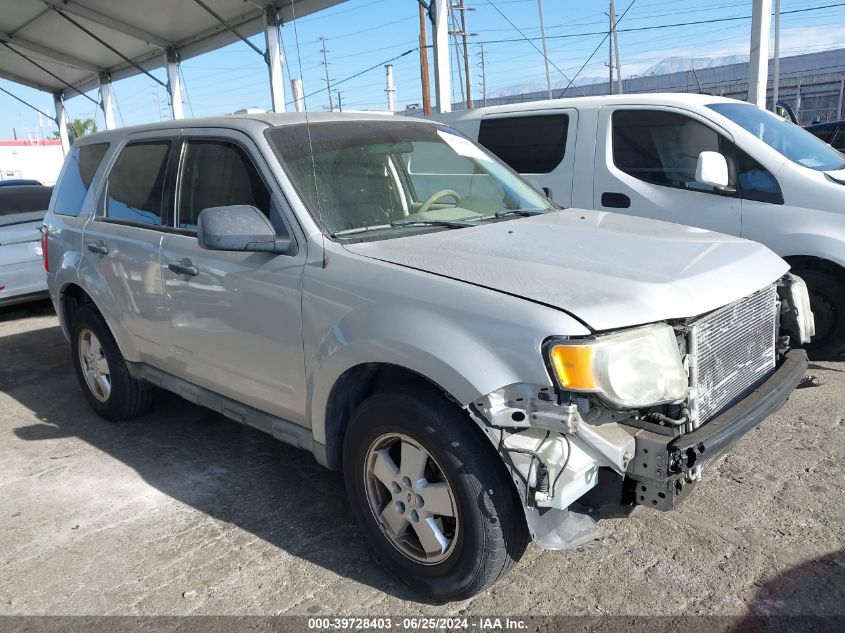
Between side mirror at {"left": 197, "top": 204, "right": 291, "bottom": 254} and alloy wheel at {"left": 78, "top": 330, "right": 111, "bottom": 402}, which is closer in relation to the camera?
side mirror at {"left": 197, "top": 204, "right": 291, "bottom": 254}

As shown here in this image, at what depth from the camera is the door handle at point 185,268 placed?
3604 millimetres

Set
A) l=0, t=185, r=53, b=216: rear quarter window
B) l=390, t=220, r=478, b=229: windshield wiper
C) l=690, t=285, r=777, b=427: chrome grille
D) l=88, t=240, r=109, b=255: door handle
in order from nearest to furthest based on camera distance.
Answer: l=690, t=285, r=777, b=427: chrome grille, l=390, t=220, r=478, b=229: windshield wiper, l=88, t=240, r=109, b=255: door handle, l=0, t=185, r=53, b=216: rear quarter window

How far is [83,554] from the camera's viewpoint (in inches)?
129

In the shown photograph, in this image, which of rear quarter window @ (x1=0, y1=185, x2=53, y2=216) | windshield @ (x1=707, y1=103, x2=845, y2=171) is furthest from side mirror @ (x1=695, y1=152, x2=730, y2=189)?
rear quarter window @ (x1=0, y1=185, x2=53, y2=216)

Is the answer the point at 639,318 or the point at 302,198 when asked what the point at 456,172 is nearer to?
the point at 302,198

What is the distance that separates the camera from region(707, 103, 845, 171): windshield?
17.8 feet

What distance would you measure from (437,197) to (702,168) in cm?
249

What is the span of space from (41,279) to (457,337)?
7217 mm

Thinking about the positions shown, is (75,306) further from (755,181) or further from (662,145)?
(755,181)

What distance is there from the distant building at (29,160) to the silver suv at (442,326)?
5264cm

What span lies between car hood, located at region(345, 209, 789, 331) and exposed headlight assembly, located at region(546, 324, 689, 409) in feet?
0.21

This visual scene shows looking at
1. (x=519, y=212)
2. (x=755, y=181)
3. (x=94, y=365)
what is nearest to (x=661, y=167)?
(x=755, y=181)

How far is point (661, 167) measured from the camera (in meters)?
5.74

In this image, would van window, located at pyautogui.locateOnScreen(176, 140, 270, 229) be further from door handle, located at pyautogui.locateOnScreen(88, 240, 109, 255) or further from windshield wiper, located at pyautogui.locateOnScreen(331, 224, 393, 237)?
door handle, located at pyautogui.locateOnScreen(88, 240, 109, 255)
